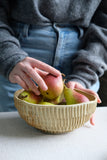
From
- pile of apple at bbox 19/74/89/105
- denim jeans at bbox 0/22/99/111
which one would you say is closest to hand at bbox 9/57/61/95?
pile of apple at bbox 19/74/89/105

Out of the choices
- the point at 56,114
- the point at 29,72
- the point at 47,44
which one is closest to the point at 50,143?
the point at 56,114

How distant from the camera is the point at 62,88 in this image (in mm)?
560

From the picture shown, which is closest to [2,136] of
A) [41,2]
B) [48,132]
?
[48,132]

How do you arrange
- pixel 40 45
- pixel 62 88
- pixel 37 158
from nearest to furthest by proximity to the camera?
pixel 37 158 < pixel 62 88 < pixel 40 45

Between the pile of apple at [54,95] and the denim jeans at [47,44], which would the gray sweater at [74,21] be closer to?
the denim jeans at [47,44]

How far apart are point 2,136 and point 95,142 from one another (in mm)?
230

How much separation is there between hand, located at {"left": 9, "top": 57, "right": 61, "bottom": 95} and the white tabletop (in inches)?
4.4

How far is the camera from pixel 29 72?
0.58 m

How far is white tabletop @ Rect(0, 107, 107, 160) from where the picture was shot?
0.47 metres

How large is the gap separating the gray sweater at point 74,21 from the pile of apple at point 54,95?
0.70 ft

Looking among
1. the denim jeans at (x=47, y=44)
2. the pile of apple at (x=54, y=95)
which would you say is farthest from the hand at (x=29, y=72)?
the denim jeans at (x=47, y=44)

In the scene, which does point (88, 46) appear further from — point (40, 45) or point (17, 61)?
point (17, 61)

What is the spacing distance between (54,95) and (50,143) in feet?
0.39

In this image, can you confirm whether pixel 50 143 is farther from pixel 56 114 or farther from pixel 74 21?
pixel 74 21
